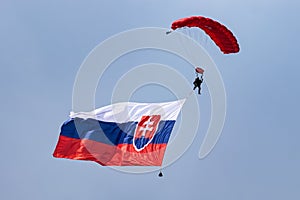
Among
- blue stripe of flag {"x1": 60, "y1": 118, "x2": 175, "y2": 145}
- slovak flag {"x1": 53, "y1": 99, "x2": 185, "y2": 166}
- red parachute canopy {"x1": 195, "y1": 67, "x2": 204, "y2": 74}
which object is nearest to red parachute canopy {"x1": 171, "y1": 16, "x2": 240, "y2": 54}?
red parachute canopy {"x1": 195, "y1": 67, "x2": 204, "y2": 74}

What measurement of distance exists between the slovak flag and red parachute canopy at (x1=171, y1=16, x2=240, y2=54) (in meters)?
4.26

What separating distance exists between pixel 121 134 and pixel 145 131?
5.05 ft

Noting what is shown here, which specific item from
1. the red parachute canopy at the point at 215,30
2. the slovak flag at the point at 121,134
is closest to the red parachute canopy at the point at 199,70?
the red parachute canopy at the point at 215,30

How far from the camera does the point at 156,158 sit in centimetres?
2428

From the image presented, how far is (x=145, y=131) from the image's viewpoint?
1013 inches

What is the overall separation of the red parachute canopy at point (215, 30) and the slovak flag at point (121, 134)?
426 centimetres

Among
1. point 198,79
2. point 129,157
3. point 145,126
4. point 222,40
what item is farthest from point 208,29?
point 129,157

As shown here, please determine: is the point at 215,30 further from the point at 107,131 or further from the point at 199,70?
the point at 107,131

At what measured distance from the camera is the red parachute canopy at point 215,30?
23.5 metres

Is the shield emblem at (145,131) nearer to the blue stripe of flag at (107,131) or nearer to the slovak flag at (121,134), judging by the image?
the slovak flag at (121,134)

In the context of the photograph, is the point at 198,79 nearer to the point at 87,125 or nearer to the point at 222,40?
the point at 222,40

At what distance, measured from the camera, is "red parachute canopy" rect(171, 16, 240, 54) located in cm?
2350

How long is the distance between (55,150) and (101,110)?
12.9 ft

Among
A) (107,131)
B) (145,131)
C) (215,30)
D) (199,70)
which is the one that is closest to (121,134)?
(107,131)
